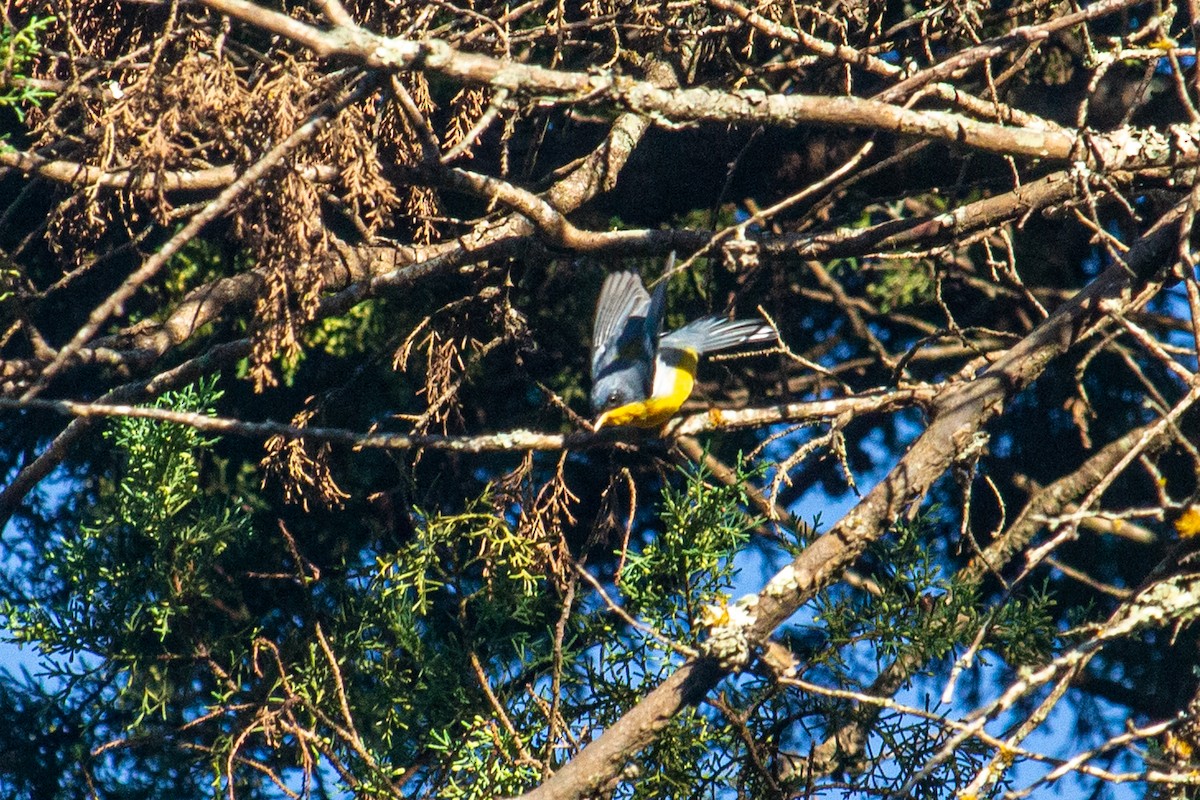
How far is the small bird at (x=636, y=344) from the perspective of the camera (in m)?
3.37

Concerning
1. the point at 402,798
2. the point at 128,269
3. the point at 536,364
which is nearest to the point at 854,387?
the point at 536,364

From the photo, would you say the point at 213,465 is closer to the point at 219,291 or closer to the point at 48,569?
the point at 48,569

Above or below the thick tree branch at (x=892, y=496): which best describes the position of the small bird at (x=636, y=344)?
above

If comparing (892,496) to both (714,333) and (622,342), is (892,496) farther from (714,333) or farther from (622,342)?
(622,342)

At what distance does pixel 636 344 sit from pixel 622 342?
0.14ft

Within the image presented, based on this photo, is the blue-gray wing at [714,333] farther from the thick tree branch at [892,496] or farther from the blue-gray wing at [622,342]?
the thick tree branch at [892,496]

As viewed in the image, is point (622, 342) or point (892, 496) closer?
point (892, 496)

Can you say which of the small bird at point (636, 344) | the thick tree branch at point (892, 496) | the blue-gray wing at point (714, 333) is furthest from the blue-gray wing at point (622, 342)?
the thick tree branch at point (892, 496)

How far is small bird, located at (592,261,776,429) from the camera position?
11.0ft

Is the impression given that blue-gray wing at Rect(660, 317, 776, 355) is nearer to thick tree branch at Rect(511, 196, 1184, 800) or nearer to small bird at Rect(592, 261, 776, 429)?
small bird at Rect(592, 261, 776, 429)

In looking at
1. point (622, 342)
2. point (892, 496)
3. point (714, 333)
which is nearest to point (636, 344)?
point (622, 342)

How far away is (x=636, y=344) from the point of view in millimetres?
3471

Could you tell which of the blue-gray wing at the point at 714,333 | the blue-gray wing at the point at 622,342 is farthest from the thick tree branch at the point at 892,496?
the blue-gray wing at the point at 622,342

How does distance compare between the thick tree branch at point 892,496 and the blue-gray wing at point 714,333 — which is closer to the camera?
the thick tree branch at point 892,496
